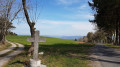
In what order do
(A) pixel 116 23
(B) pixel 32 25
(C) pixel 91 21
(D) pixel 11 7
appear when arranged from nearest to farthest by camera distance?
1. (B) pixel 32 25
2. (D) pixel 11 7
3. (A) pixel 116 23
4. (C) pixel 91 21

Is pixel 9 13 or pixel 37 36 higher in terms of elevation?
pixel 9 13

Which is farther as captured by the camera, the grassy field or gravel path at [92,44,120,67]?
gravel path at [92,44,120,67]

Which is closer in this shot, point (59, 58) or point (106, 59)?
point (59, 58)

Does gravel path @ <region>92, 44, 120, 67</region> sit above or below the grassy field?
below

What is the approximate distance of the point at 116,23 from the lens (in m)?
27.2

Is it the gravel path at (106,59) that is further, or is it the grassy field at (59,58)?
the gravel path at (106,59)

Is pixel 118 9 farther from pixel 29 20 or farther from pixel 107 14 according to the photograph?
pixel 29 20

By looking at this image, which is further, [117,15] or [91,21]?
[91,21]

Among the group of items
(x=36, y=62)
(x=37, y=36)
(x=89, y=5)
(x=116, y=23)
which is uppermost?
(x=89, y=5)

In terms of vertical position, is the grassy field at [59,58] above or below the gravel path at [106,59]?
above

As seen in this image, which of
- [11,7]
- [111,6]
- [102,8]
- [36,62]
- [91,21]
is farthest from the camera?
[91,21]

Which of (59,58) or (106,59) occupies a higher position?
(59,58)

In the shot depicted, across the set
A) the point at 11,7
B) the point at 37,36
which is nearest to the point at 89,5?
the point at 11,7

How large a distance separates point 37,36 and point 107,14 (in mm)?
17930
